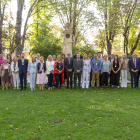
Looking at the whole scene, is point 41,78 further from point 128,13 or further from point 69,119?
point 128,13

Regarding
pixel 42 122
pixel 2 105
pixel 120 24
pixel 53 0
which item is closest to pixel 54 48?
pixel 53 0

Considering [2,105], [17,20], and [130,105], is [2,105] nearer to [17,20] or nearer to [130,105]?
[130,105]

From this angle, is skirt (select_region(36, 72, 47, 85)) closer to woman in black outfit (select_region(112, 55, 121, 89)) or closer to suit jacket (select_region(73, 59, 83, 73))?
suit jacket (select_region(73, 59, 83, 73))

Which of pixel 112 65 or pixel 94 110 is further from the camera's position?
pixel 112 65

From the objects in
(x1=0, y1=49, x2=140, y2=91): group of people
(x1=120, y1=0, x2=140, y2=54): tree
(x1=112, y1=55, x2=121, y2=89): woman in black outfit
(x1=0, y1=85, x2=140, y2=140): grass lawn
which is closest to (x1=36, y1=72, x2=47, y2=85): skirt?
(x1=0, y1=49, x2=140, y2=91): group of people

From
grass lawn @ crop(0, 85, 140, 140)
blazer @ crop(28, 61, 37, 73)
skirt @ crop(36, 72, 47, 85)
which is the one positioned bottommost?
grass lawn @ crop(0, 85, 140, 140)

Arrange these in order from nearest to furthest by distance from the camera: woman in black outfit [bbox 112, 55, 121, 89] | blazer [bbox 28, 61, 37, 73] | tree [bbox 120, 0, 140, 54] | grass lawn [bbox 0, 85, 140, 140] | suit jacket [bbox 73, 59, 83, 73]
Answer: grass lawn [bbox 0, 85, 140, 140]
blazer [bbox 28, 61, 37, 73]
suit jacket [bbox 73, 59, 83, 73]
woman in black outfit [bbox 112, 55, 121, 89]
tree [bbox 120, 0, 140, 54]

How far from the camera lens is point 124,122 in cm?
511

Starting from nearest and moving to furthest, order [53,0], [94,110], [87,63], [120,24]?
[94,110] < [87,63] < [53,0] < [120,24]

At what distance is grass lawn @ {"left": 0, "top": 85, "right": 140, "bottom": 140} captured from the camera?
4309 millimetres

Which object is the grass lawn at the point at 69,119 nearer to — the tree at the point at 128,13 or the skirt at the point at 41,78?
the skirt at the point at 41,78

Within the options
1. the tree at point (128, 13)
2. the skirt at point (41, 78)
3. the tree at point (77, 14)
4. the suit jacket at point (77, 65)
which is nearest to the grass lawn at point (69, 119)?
the skirt at point (41, 78)

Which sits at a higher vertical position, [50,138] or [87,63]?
[87,63]

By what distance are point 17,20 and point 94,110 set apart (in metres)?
13.2
